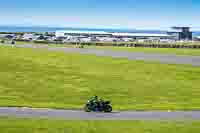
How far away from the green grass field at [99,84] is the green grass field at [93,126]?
7.30 m

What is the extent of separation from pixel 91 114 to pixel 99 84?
58.0ft

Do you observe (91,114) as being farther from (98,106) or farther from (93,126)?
(93,126)

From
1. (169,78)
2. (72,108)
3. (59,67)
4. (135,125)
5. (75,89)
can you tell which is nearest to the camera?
(135,125)

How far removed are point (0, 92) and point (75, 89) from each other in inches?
309

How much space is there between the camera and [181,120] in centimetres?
2597

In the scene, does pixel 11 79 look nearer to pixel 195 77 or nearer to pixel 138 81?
pixel 138 81

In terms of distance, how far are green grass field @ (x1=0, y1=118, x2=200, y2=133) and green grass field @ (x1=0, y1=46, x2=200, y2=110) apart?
730 cm

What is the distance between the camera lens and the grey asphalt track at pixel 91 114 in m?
26.3

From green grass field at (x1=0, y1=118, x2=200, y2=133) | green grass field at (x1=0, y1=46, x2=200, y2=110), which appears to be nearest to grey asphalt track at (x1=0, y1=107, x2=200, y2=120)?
green grass field at (x1=0, y1=118, x2=200, y2=133)

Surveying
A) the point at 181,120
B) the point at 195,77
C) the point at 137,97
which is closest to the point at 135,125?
the point at 181,120

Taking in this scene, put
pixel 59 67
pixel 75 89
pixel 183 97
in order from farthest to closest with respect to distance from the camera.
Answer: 1. pixel 59 67
2. pixel 75 89
3. pixel 183 97

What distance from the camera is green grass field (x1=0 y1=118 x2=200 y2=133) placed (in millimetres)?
21797

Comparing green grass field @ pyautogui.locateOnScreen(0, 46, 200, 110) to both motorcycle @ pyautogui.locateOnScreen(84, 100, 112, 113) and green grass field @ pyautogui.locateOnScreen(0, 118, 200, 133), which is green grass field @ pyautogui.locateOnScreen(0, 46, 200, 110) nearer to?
motorcycle @ pyautogui.locateOnScreen(84, 100, 112, 113)

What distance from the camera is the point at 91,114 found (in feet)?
90.7
